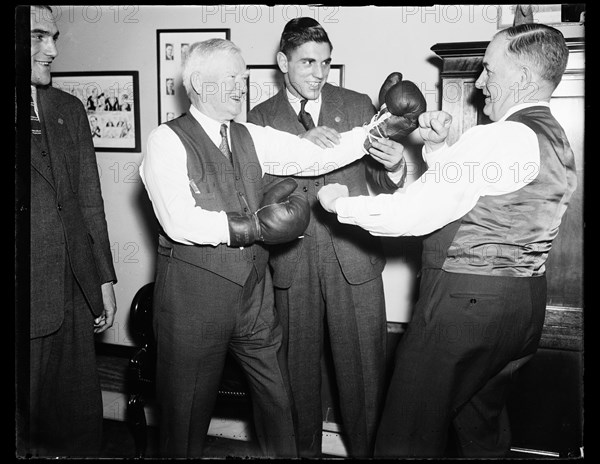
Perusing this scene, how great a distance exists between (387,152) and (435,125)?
0.28 m

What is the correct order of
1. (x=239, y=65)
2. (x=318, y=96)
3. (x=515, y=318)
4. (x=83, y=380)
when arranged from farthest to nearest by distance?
(x=318, y=96)
(x=83, y=380)
(x=239, y=65)
(x=515, y=318)

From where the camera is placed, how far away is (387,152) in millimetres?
2674

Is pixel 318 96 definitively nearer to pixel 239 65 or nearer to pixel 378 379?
pixel 239 65

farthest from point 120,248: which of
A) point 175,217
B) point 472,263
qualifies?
point 472,263

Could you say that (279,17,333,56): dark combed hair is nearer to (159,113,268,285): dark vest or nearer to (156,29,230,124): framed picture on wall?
(159,113,268,285): dark vest

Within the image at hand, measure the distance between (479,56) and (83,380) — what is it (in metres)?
2.44

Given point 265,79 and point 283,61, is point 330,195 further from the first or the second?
point 265,79

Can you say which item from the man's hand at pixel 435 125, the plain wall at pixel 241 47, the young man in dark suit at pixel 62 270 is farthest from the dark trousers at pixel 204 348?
the plain wall at pixel 241 47

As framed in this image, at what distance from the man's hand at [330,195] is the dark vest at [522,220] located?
49cm

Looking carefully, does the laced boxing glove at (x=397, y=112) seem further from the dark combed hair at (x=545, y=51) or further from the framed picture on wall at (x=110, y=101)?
the framed picture on wall at (x=110, y=101)

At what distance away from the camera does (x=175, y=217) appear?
2236mm

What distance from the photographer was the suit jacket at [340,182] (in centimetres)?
271

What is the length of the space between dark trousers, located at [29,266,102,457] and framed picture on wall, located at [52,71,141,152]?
1.53 m

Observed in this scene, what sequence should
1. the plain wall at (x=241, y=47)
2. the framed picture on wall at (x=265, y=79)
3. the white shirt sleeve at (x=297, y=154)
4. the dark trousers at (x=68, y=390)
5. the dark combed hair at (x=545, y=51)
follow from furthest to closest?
1. the framed picture on wall at (x=265, y=79)
2. the plain wall at (x=241, y=47)
3. the white shirt sleeve at (x=297, y=154)
4. the dark trousers at (x=68, y=390)
5. the dark combed hair at (x=545, y=51)
